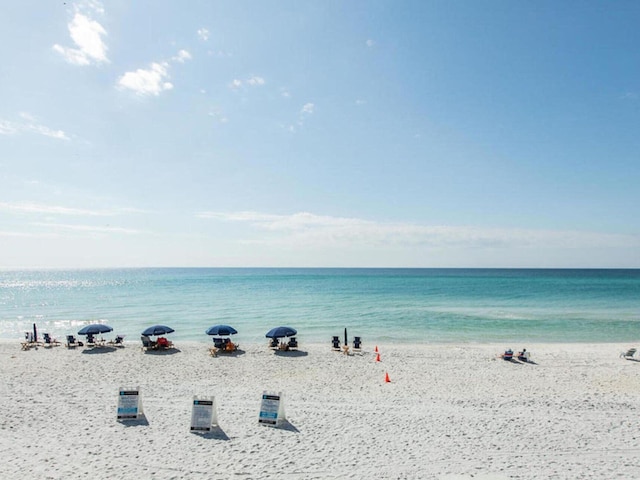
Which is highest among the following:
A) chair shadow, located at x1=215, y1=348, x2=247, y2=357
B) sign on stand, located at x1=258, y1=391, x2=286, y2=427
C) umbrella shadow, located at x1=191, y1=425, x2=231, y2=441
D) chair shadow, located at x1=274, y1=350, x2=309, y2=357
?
sign on stand, located at x1=258, y1=391, x2=286, y2=427

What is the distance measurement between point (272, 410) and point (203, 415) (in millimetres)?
1835

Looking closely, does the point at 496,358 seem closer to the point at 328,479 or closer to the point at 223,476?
the point at 328,479

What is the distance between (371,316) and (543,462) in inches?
1147

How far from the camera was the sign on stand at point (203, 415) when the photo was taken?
9.62 m

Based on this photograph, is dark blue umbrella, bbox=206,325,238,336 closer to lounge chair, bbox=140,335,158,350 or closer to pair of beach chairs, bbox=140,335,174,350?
pair of beach chairs, bbox=140,335,174,350

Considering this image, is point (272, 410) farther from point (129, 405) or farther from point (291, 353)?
point (291, 353)

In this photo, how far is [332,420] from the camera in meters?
10.5

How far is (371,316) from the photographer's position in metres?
37.2

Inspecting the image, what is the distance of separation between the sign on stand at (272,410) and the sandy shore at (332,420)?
395mm

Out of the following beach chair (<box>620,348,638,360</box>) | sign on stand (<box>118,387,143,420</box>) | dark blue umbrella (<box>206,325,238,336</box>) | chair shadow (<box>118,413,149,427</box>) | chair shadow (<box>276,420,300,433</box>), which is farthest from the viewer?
dark blue umbrella (<box>206,325,238,336</box>)

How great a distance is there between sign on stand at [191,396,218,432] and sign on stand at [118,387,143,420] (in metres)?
1.94

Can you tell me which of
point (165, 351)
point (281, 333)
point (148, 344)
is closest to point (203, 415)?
point (281, 333)

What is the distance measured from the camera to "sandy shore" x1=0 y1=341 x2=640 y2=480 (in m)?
8.02

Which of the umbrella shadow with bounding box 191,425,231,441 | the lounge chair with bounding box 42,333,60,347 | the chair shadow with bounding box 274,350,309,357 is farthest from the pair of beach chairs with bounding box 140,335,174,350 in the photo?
the umbrella shadow with bounding box 191,425,231,441
